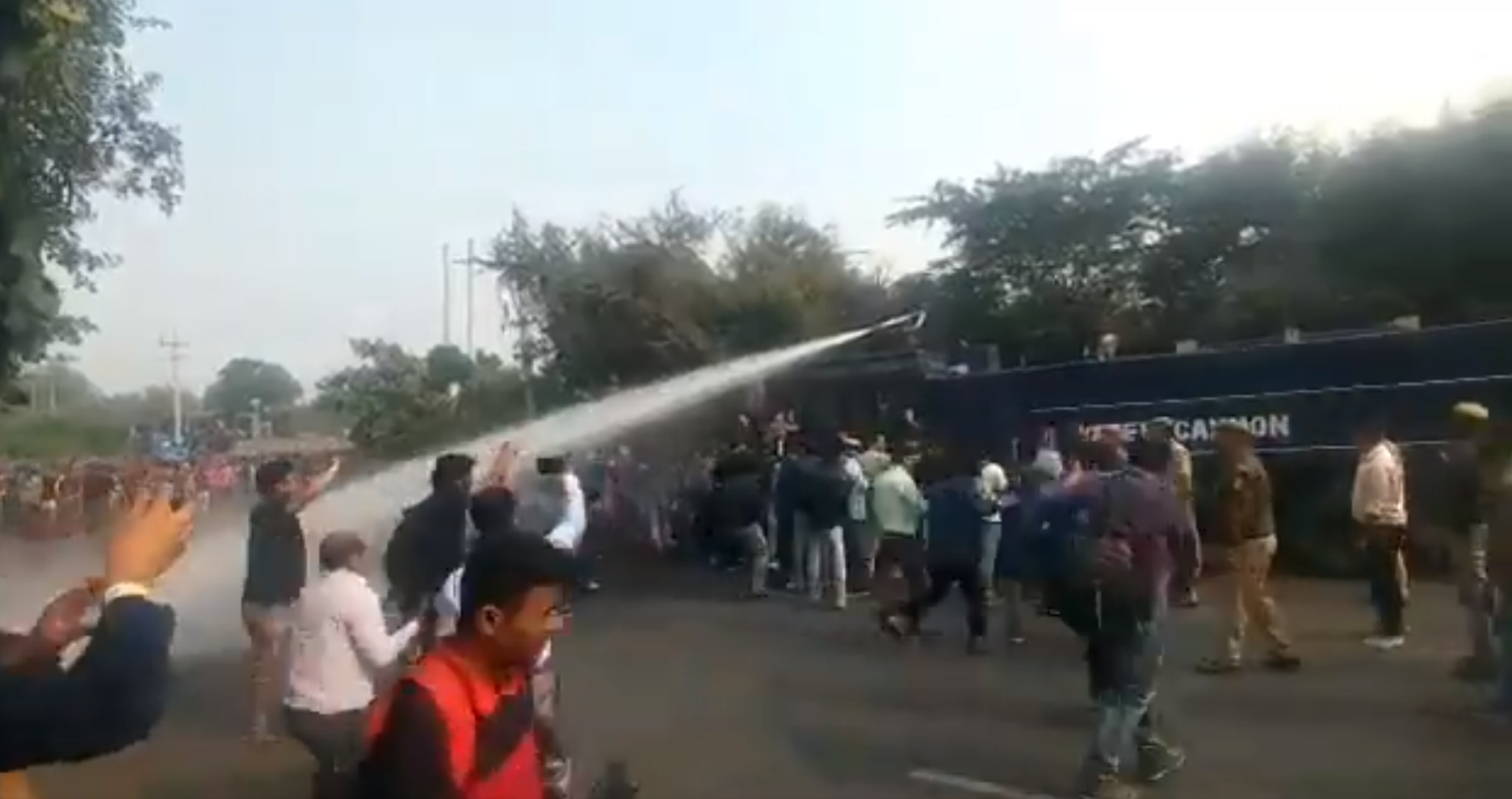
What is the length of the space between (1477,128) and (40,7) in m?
18.8

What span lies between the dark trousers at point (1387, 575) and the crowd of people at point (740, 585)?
24 millimetres

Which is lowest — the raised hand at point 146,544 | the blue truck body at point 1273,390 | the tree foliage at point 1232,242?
the raised hand at point 146,544

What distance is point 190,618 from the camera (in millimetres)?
13617

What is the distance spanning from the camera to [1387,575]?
1226 centimetres

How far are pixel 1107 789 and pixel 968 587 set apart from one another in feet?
17.5

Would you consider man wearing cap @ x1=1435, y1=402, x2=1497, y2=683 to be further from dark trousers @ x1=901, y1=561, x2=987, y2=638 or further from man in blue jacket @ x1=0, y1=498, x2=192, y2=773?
man in blue jacket @ x1=0, y1=498, x2=192, y2=773

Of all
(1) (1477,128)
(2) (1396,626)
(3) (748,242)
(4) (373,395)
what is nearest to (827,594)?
(2) (1396,626)

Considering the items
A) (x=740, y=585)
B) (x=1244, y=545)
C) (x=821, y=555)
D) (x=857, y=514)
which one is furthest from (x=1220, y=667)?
(x=740, y=585)

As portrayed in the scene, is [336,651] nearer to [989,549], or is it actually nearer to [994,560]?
[989,549]

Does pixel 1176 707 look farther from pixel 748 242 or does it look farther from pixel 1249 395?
pixel 748 242

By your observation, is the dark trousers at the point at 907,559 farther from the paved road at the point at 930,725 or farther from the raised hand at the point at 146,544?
the raised hand at the point at 146,544

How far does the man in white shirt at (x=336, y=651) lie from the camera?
6688 millimetres

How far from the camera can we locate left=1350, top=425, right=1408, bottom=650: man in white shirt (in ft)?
39.6

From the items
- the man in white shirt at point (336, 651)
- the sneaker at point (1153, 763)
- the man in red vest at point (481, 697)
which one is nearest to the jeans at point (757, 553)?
the sneaker at point (1153, 763)
